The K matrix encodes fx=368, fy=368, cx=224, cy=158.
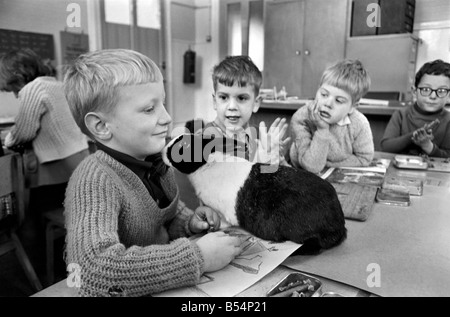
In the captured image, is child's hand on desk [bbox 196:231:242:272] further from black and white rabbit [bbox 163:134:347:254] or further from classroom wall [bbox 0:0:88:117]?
classroom wall [bbox 0:0:88:117]

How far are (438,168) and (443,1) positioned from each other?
4.04 m

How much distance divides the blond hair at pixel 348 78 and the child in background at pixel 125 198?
0.87m

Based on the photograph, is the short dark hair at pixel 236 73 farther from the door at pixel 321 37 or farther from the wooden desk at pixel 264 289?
the door at pixel 321 37

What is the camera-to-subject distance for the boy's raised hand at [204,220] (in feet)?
2.83

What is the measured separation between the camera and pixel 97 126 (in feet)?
2.44

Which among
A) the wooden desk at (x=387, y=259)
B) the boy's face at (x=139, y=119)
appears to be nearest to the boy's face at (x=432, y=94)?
the wooden desk at (x=387, y=259)

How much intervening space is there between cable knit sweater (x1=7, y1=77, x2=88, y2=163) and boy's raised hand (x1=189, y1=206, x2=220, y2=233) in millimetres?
1388

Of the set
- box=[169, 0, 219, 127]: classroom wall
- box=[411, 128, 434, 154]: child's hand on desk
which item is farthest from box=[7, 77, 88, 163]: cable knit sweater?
box=[169, 0, 219, 127]: classroom wall

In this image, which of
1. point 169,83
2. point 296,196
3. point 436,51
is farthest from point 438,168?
point 169,83

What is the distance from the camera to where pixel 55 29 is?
4.49 m

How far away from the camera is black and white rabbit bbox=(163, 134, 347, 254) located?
746 millimetres
